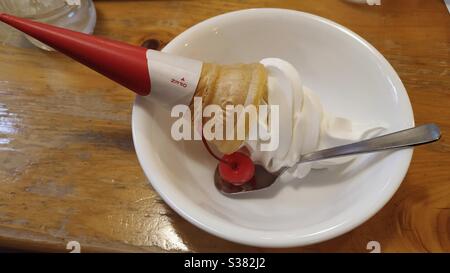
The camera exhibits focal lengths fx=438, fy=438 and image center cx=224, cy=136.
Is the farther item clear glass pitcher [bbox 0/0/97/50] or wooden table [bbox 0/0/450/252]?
clear glass pitcher [bbox 0/0/97/50]

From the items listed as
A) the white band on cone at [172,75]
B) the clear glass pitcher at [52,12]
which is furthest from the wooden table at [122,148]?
the white band on cone at [172,75]

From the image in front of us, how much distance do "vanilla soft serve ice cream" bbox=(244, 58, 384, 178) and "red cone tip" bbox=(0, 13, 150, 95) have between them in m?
0.17

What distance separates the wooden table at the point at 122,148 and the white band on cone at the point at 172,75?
0.46ft

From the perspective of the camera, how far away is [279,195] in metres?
0.61

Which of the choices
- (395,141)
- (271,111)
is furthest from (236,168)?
(395,141)

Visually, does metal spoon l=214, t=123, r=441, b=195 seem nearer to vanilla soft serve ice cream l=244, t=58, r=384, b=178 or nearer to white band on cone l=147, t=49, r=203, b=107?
vanilla soft serve ice cream l=244, t=58, r=384, b=178

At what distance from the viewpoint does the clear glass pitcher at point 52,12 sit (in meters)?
0.76

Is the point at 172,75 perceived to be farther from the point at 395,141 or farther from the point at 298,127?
the point at 395,141

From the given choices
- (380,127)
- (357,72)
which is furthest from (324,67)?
(380,127)

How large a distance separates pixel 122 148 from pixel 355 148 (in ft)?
1.08

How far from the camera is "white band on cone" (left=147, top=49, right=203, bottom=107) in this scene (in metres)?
0.54

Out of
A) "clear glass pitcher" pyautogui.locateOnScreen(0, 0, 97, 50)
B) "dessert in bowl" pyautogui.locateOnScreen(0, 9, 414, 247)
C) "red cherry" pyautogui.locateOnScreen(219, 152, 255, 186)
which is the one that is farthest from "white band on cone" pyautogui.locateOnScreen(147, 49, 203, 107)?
"clear glass pitcher" pyautogui.locateOnScreen(0, 0, 97, 50)

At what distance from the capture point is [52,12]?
754 mm

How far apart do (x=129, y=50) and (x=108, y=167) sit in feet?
0.60
